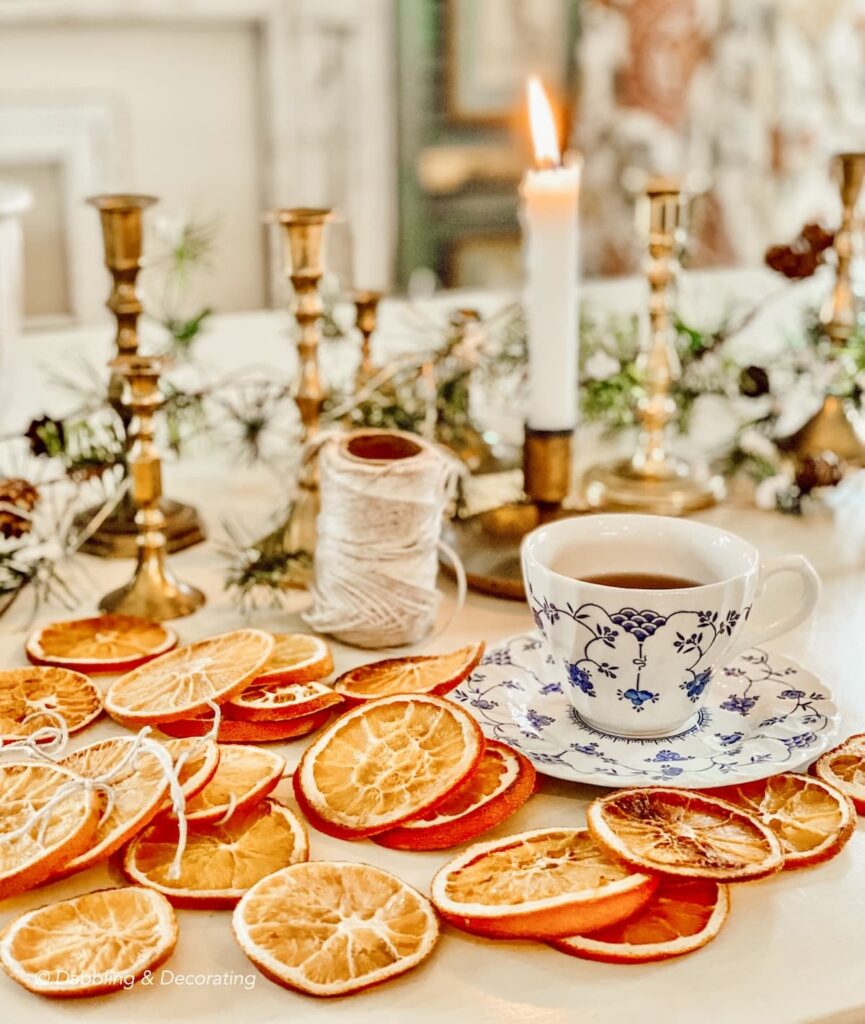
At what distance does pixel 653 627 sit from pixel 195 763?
0.24 meters

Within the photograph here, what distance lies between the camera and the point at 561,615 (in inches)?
26.3

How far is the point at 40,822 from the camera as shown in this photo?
1.87 feet

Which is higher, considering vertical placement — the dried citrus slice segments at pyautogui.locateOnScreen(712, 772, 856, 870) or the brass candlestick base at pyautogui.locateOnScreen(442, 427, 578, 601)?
the brass candlestick base at pyautogui.locateOnScreen(442, 427, 578, 601)

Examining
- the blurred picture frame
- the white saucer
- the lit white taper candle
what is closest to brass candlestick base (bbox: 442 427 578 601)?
the lit white taper candle

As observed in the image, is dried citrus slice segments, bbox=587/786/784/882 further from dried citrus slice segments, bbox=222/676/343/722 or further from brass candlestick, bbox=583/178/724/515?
brass candlestick, bbox=583/178/724/515

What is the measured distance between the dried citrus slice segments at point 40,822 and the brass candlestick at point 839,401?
2.31 ft

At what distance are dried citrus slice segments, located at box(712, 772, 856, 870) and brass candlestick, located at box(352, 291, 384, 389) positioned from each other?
532 millimetres

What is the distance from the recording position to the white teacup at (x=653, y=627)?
65cm

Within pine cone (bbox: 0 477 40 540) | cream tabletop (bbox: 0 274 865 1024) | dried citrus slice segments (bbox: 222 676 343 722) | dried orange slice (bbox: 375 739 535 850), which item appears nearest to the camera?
cream tabletop (bbox: 0 274 865 1024)

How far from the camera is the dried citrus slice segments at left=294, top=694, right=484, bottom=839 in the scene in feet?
1.98

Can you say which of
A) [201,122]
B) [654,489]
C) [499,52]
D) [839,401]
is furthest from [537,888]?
[499,52]

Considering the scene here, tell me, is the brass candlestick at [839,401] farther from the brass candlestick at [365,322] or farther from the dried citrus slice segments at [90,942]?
the dried citrus slice segments at [90,942]

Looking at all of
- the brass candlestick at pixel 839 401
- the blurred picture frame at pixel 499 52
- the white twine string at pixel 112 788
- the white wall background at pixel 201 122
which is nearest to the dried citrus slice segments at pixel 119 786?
the white twine string at pixel 112 788

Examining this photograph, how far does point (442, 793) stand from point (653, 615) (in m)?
0.14
